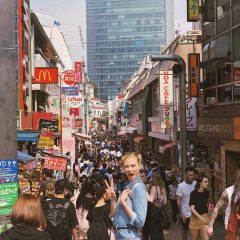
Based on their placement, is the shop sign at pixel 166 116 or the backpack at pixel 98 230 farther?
the shop sign at pixel 166 116

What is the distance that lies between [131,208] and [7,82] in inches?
75.4

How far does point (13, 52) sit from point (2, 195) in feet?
5.00

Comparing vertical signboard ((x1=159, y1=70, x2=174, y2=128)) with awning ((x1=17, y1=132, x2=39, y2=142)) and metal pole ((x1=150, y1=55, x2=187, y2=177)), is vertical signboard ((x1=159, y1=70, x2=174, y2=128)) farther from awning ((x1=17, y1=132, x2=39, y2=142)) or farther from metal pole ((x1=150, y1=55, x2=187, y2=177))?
metal pole ((x1=150, y1=55, x2=187, y2=177))

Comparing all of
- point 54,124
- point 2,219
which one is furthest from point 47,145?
point 2,219

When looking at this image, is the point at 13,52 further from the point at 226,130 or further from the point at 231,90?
the point at 231,90

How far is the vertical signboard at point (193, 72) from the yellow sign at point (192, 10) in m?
1.42

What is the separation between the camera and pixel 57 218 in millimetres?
6863

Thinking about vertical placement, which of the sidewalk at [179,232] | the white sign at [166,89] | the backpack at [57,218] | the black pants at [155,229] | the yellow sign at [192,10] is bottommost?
the sidewalk at [179,232]

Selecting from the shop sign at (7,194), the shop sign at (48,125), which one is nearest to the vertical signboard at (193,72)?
the shop sign at (48,125)

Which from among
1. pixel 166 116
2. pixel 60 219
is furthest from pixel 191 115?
pixel 60 219

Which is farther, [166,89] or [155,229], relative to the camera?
[166,89]

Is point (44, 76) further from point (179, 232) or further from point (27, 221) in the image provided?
point (27, 221)

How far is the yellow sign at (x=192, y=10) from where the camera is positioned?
18359 millimetres

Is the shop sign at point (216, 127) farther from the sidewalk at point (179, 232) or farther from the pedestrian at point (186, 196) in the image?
the pedestrian at point (186, 196)
